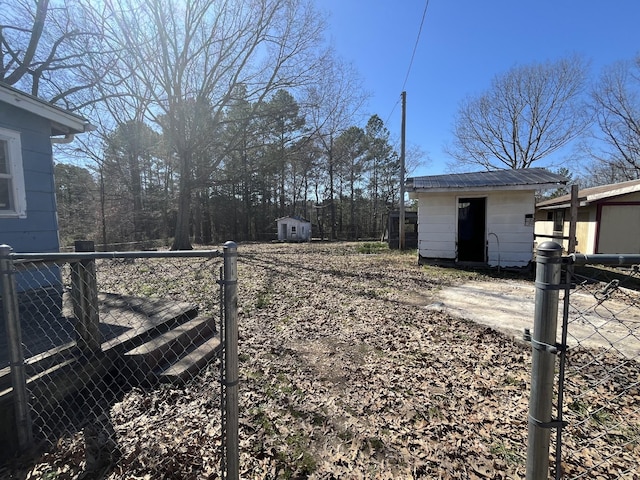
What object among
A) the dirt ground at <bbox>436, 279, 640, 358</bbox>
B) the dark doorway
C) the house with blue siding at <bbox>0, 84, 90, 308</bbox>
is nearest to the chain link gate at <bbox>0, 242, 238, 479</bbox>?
the house with blue siding at <bbox>0, 84, 90, 308</bbox>

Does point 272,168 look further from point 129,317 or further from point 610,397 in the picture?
point 610,397

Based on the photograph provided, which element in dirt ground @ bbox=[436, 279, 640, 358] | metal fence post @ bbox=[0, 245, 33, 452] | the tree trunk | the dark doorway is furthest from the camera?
the tree trunk

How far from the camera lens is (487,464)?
1.96m

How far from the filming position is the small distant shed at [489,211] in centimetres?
850

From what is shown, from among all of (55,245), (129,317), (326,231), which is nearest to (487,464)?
(129,317)

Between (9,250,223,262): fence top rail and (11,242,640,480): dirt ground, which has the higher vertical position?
(9,250,223,262): fence top rail

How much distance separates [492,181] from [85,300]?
953cm

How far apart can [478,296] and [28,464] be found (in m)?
6.39

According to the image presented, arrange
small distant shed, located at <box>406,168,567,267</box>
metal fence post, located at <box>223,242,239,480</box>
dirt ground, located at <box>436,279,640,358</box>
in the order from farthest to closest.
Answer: small distant shed, located at <box>406,168,567,267</box> < dirt ground, located at <box>436,279,640,358</box> < metal fence post, located at <box>223,242,239,480</box>

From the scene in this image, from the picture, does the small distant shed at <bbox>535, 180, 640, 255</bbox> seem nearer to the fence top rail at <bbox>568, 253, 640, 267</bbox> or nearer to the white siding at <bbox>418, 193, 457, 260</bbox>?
the white siding at <bbox>418, 193, 457, 260</bbox>

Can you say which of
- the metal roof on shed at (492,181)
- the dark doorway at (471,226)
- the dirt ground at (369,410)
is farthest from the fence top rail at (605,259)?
the dark doorway at (471,226)

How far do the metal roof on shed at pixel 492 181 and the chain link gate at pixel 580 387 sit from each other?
4339 mm

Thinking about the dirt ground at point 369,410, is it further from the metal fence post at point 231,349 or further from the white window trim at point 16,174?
the white window trim at point 16,174

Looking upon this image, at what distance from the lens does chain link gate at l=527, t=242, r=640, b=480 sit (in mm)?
1130
